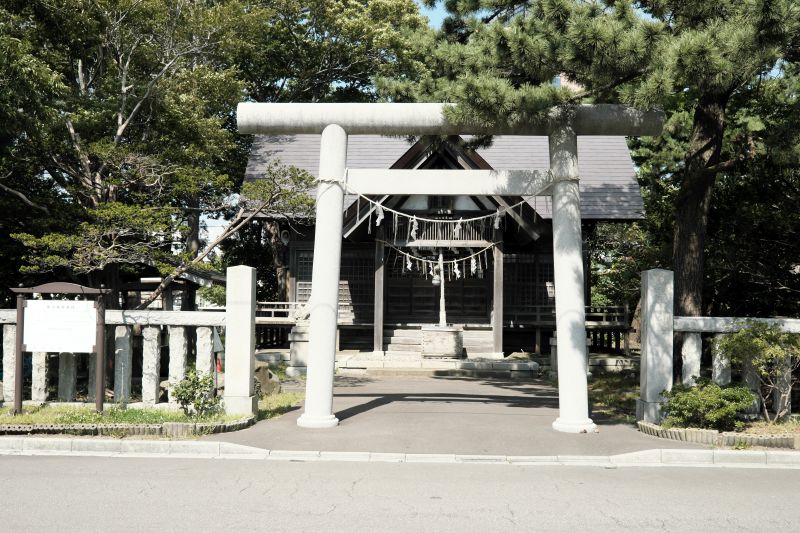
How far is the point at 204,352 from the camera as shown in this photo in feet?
35.4

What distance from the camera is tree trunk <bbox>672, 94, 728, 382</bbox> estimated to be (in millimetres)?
12117

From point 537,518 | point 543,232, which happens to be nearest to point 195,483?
point 537,518

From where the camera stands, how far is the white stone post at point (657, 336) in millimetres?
10117

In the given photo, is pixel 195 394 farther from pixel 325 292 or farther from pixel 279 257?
pixel 279 257

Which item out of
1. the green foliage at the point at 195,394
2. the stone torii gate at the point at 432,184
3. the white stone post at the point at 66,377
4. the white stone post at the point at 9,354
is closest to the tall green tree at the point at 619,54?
the stone torii gate at the point at 432,184

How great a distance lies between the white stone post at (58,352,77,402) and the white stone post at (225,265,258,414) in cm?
275

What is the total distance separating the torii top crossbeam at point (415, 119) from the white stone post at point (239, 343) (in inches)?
93.3

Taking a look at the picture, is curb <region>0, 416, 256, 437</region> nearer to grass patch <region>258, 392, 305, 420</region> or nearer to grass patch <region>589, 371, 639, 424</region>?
grass patch <region>258, 392, 305, 420</region>

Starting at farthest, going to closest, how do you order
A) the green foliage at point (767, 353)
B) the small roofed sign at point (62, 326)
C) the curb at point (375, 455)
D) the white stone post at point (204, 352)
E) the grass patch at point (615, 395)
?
the grass patch at point (615, 395), the white stone post at point (204, 352), the small roofed sign at point (62, 326), the green foliage at point (767, 353), the curb at point (375, 455)

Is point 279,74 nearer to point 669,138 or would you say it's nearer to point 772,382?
point 669,138

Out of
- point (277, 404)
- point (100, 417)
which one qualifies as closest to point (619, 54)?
point (277, 404)

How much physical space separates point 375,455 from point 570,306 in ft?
11.9

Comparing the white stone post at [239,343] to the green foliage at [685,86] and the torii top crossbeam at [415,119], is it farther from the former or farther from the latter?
the green foliage at [685,86]

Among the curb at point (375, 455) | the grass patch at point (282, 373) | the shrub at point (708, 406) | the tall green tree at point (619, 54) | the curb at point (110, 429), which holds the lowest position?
the grass patch at point (282, 373)
